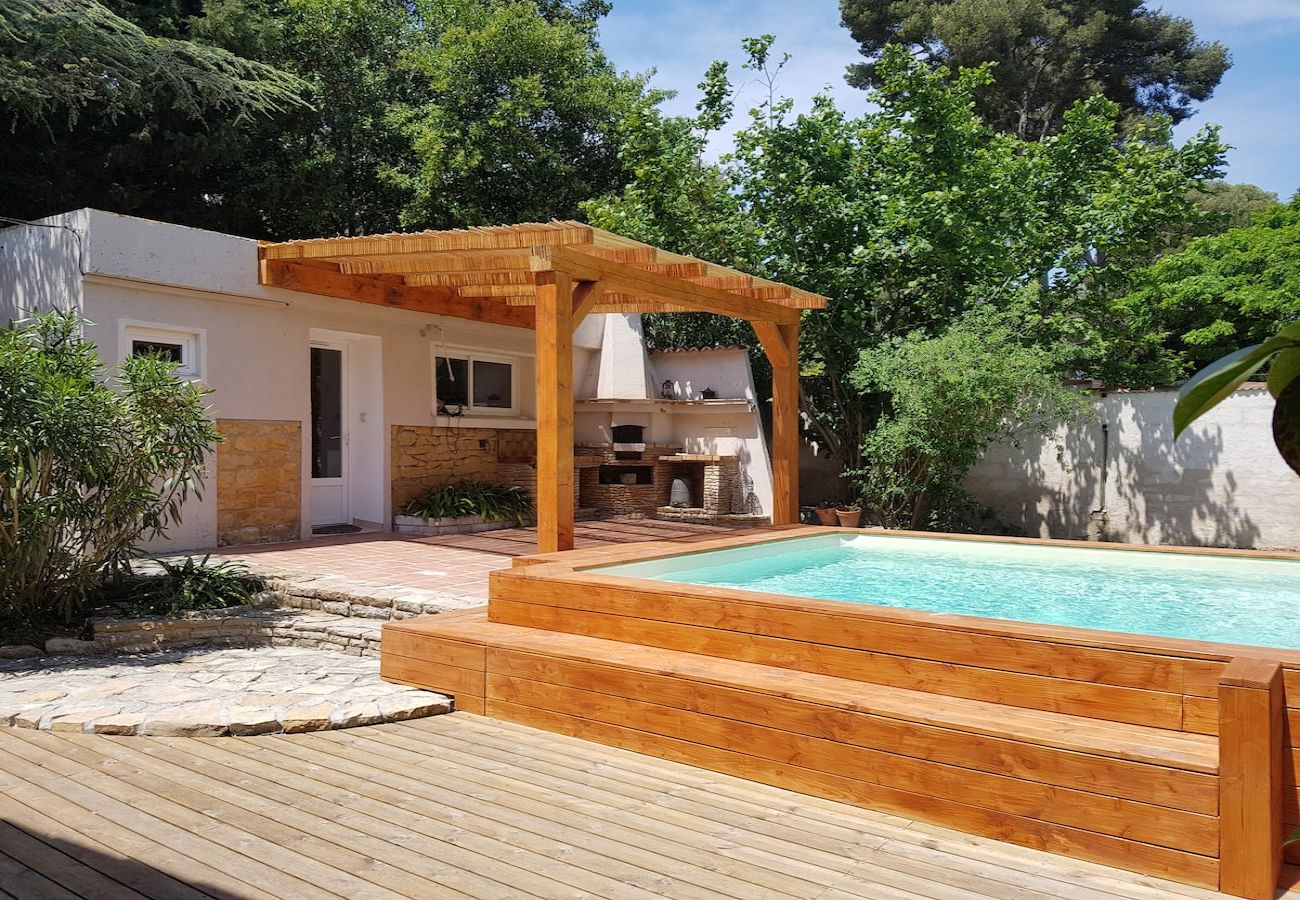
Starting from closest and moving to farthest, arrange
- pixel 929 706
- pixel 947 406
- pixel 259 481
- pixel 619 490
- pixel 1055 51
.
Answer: pixel 929 706 → pixel 259 481 → pixel 947 406 → pixel 619 490 → pixel 1055 51

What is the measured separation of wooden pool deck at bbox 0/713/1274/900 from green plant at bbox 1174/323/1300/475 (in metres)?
2.64

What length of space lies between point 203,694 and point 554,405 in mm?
2907

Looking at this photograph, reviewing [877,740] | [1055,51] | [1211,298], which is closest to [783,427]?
[877,740]

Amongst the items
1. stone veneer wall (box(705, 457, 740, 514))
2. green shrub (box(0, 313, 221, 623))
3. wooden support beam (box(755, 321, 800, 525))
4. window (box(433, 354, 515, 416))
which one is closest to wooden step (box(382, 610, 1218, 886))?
green shrub (box(0, 313, 221, 623))

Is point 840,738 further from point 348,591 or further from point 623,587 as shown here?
point 348,591

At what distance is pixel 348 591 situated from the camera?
667 cm

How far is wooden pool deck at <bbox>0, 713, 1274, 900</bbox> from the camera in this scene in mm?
2934

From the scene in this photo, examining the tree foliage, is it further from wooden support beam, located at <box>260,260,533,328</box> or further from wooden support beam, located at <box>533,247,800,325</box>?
wooden support beam, located at <box>533,247,800,325</box>

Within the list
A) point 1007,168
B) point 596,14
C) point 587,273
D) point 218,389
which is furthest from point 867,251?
point 596,14

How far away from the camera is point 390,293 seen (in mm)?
10453

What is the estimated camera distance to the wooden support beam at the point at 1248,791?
2961 mm

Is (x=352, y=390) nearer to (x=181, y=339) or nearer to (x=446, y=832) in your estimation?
(x=181, y=339)

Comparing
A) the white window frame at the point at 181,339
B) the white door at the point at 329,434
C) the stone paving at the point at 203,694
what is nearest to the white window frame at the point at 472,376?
the white door at the point at 329,434

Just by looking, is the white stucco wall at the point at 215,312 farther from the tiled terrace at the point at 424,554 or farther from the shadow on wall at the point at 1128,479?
the shadow on wall at the point at 1128,479
